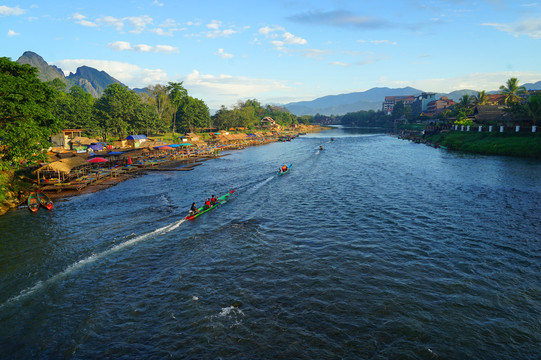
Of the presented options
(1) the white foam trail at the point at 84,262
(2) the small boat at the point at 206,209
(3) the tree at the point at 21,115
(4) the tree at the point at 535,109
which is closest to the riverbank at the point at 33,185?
(3) the tree at the point at 21,115

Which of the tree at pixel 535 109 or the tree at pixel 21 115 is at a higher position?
the tree at pixel 535 109

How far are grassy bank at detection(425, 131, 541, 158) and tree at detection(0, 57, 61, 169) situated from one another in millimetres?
80591

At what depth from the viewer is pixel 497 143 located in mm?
65125

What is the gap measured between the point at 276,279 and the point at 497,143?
70497 mm

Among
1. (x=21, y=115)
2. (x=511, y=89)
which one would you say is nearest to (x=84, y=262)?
(x=21, y=115)

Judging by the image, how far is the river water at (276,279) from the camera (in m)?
12.6

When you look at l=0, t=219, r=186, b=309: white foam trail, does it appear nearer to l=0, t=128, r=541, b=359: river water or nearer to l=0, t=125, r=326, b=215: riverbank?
l=0, t=128, r=541, b=359: river water

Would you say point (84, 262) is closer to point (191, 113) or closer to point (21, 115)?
point (21, 115)

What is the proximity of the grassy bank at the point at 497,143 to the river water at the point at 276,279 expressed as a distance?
112 feet

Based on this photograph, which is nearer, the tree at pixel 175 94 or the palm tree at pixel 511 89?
the palm tree at pixel 511 89

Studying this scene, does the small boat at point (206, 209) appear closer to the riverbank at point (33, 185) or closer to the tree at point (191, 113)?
the riverbank at point (33, 185)

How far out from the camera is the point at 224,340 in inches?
501

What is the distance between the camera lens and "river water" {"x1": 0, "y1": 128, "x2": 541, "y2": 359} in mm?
12568

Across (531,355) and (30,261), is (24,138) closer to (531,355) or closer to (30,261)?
(30,261)
